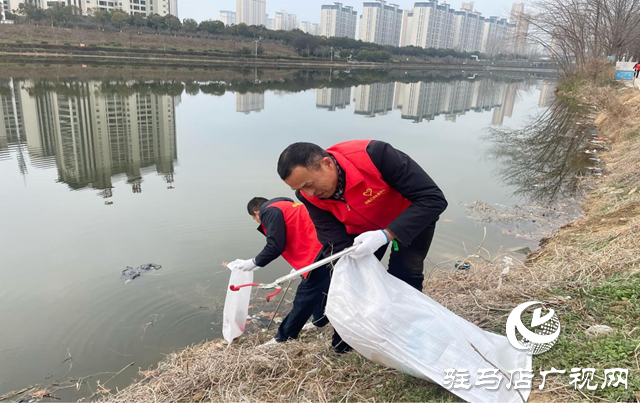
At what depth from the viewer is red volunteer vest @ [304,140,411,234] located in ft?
6.17

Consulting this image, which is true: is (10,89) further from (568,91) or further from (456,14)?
(456,14)

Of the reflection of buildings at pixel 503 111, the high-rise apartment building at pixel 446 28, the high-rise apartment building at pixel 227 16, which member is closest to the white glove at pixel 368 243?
the reflection of buildings at pixel 503 111

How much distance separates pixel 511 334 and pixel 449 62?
76159 millimetres

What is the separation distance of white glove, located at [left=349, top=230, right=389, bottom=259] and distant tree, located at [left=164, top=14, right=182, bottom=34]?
50656mm

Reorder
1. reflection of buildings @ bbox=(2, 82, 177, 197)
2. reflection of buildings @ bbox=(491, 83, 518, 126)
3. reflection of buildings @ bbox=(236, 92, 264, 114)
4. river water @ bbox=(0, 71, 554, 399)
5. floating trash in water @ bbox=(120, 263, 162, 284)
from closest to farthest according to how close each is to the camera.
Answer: river water @ bbox=(0, 71, 554, 399) < floating trash in water @ bbox=(120, 263, 162, 284) < reflection of buildings @ bbox=(2, 82, 177, 197) < reflection of buildings @ bbox=(491, 83, 518, 126) < reflection of buildings @ bbox=(236, 92, 264, 114)

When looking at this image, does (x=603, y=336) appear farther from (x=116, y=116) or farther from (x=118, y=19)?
(x=118, y=19)

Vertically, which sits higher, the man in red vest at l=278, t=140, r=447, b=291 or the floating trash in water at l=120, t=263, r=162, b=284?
the man in red vest at l=278, t=140, r=447, b=291

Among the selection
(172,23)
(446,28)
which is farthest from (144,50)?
(446,28)

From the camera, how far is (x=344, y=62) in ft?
186

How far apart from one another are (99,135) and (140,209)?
581cm

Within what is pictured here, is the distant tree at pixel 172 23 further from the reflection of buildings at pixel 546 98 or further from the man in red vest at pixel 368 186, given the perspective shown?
the man in red vest at pixel 368 186

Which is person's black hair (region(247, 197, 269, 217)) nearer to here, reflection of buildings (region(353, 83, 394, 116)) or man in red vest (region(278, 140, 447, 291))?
man in red vest (region(278, 140, 447, 291))

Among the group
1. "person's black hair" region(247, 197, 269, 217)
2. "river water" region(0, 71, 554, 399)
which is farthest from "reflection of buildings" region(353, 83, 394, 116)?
"person's black hair" region(247, 197, 269, 217)

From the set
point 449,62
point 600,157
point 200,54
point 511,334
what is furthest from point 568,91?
point 449,62
